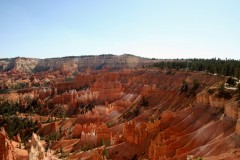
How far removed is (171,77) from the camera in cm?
8931

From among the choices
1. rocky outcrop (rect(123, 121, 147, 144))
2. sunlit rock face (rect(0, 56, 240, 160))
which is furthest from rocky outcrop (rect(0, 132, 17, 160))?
Result: rocky outcrop (rect(123, 121, 147, 144))

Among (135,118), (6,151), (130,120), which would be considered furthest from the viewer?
(130,120)

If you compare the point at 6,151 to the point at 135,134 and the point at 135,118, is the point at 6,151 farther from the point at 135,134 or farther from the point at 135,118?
the point at 135,118

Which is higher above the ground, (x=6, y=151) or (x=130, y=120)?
(x=6, y=151)

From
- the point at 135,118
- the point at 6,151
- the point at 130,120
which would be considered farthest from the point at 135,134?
the point at 130,120

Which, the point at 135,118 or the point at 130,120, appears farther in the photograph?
the point at 130,120

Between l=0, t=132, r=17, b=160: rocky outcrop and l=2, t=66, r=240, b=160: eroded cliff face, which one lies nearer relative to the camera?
l=2, t=66, r=240, b=160: eroded cliff face

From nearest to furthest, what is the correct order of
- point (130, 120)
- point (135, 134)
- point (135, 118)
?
point (135, 134) < point (135, 118) < point (130, 120)

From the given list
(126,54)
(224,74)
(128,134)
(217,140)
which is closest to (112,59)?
(126,54)

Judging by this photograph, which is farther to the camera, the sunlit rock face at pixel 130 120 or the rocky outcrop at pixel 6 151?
the rocky outcrop at pixel 6 151

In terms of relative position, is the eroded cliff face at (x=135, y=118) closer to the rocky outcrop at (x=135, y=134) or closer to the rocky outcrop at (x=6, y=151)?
the rocky outcrop at (x=135, y=134)

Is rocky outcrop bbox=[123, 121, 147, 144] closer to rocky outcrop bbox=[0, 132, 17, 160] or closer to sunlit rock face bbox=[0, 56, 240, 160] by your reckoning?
sunlit rock face bbox=[0, 56, 240, 160]

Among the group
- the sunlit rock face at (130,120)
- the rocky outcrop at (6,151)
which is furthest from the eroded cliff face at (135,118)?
the rocky outcrop at (6,151)

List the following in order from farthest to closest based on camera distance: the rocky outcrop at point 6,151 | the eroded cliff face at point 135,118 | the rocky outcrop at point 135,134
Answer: the rocky outcrop at point 135,134, the rocky outcrop at point 6,151, the eroded cliff face at point 135,118
